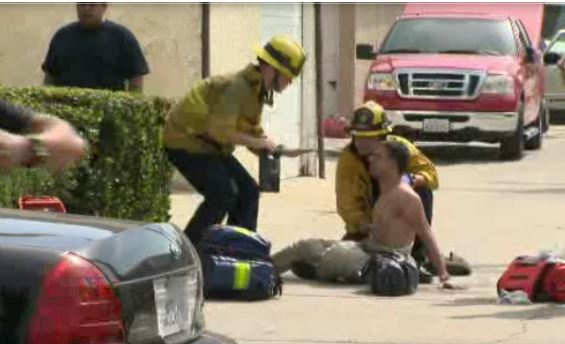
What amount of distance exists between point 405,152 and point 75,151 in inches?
236

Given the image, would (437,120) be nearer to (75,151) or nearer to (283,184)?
(283,184)

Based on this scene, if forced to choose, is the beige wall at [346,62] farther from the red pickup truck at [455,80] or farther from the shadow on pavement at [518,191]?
the shadow on pavement at [518,191]

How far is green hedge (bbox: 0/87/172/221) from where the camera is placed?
10133mm

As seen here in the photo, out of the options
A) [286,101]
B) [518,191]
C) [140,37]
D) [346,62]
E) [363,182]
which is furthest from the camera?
[346,62]

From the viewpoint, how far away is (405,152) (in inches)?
390

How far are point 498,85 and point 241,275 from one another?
9.92 m

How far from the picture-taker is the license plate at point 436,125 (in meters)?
18.6

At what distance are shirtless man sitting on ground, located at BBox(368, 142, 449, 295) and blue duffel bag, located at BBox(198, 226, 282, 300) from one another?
0.73m

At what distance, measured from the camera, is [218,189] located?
9.88 meters

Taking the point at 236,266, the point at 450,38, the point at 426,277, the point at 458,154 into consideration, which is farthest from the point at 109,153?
the point at 458,154

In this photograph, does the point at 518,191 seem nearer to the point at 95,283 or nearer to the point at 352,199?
the point at 352,199

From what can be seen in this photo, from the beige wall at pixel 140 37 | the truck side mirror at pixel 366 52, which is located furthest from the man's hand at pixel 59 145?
the truck side mirror at pixel 366 52

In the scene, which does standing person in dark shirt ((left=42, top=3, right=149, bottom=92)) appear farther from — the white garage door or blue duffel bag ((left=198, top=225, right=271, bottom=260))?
the white garage door

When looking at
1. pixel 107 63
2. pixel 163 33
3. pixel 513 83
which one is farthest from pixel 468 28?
pixel 107 63
